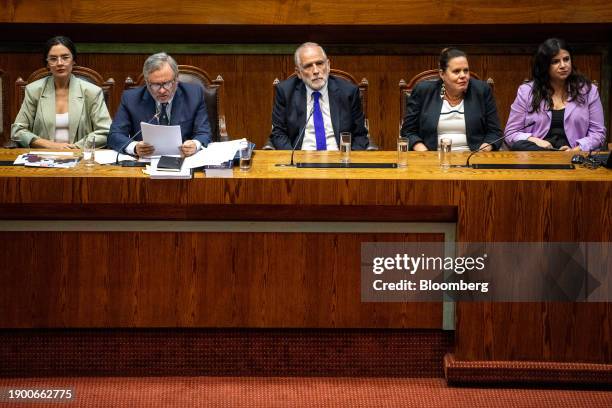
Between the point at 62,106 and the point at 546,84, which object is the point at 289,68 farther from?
the point at 546,84

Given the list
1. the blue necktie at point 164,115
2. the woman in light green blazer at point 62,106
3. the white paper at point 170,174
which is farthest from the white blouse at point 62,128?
the white paper at point 170,174

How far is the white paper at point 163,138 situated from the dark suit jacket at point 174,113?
471 millimetres

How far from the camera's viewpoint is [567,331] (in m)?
3.00

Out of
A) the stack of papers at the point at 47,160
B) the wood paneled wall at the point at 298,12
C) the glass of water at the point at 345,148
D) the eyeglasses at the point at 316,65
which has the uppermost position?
the wood paneled wall at the point at 298,12

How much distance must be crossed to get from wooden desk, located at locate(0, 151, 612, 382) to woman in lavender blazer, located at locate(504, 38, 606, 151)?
1.35 metres

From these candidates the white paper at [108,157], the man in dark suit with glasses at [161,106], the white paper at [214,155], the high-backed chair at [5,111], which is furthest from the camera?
the high-backed chair at [5,111]

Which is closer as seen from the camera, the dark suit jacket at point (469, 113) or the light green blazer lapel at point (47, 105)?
the dark suit jacket at point (469, 113)

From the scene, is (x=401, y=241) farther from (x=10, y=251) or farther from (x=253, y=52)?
(x=253, y=52)

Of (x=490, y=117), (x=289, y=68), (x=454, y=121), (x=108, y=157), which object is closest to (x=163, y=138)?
(x=108, y=157)

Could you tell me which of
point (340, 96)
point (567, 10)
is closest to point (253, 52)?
point (340, 96)

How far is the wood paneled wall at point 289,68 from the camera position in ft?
18.0

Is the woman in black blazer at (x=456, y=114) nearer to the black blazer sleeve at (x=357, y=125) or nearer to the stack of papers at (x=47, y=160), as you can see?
the black blazer sleeve at (x=357, y=125)

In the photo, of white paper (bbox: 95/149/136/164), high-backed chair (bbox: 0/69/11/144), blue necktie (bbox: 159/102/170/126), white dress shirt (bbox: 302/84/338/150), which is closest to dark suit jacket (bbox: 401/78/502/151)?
white dress shirt (bbox: 302/84/338/150)

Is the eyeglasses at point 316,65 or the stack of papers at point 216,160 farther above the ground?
the eyeglasses at point 316,65
